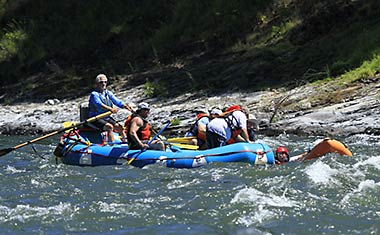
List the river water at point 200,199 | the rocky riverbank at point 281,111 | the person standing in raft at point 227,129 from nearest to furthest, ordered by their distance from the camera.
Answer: the river water at point 200,199 < the person standing in raft at point 227,129 < the rocky riverbank at point 281,111

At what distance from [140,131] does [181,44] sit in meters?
11.8

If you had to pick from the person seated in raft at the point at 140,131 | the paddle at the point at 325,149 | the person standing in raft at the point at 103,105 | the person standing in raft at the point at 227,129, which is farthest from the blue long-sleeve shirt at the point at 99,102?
the paddle at the point at 325,149

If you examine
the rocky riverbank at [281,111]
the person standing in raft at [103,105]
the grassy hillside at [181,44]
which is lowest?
the rocky riverbank at [281,111]

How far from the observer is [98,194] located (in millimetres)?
9070

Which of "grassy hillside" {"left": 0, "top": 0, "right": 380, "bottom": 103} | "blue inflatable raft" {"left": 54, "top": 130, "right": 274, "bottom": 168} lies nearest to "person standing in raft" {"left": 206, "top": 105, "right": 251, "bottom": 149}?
"blue inflatable raft" {"left": 54, "top": 130, "right": 274, "bottom": 168}

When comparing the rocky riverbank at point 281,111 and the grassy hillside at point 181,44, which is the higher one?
the grassy hillside at point 181,44

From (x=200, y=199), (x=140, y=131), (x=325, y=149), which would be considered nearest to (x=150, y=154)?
(x=140, y=131)

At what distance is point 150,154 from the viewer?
448 inches

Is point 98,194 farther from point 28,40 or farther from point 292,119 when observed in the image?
point 28,40

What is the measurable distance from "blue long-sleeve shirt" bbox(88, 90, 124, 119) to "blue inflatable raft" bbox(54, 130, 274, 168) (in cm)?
54

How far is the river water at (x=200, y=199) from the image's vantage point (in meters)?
7.26

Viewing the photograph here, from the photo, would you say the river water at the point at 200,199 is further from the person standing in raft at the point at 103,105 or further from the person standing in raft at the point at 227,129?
the person standing in raft at the point at 103,105

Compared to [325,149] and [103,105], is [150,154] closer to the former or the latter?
[103,105]

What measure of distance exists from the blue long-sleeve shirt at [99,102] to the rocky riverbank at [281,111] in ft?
9.96
